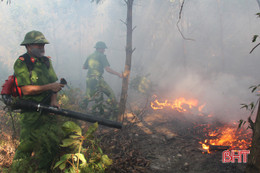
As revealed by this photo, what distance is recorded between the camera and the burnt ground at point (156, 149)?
2973 mm

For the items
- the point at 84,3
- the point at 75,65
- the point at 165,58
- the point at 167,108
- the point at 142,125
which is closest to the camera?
the point at 142,125

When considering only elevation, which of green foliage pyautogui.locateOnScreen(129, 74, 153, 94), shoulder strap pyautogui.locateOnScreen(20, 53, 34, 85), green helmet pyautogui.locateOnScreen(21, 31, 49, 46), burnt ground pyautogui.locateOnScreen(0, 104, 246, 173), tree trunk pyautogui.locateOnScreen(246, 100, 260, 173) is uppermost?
green helmet pyautogui.locateOnScreen(21, 31, 49, 46)

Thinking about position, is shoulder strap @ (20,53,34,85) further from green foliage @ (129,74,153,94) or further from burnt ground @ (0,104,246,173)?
green foliage @ (129,74,153,94)

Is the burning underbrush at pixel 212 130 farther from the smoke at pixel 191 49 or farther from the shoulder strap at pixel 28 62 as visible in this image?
the shoulder strap at pixel 28 62

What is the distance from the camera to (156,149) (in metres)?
3.90

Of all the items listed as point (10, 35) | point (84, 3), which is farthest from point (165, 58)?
point (10, 35)

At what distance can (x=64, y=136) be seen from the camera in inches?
86.6

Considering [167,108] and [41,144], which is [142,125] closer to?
[167,108]

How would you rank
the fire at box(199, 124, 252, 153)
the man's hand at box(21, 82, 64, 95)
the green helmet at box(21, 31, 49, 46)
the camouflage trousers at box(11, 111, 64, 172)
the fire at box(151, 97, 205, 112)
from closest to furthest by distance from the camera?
the camouflage trousers at box(11, 111, 64, 172) → the man's hand at box(21, 82, 64, 95) → the green helmet at box(21, 31, 49, 46) → the fire at box(199, 124, 252, 153) → the fire at box(151, 97, 205, 112)

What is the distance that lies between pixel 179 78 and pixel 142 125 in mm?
7455

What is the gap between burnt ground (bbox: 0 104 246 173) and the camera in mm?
2973

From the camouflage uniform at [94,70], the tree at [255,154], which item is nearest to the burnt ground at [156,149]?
the tree at [255,154]

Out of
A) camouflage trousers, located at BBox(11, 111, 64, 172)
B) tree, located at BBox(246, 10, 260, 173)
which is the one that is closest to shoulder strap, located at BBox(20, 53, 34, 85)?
camouflage trousers, located at BBox(11, 111, 64, 172)

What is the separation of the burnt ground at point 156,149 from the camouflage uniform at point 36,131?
30.8 inches
